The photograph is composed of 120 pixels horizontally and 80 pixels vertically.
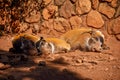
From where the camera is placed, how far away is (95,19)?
8266mm

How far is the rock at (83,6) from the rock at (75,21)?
0.54 ft

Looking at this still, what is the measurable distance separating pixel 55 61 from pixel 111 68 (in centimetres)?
115

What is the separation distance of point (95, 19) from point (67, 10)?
0.78 metres

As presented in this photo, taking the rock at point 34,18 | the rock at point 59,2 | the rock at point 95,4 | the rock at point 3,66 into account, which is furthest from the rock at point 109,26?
the rock at point 3,66

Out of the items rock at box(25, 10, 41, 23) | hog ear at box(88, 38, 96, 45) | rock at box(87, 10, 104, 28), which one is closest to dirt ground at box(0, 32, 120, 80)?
hog ear at box(88, 38, 96, 45)

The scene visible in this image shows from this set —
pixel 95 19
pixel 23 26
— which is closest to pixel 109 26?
pixel 95 19

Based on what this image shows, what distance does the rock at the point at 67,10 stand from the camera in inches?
325

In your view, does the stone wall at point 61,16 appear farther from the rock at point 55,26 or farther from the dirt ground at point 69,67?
the dirt ground at point 69,67

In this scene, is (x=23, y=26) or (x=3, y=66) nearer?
(x=3, y=66)

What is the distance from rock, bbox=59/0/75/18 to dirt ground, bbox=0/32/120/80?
152 cm

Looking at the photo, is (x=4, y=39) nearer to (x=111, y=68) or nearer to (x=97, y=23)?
(x=97, y=23)

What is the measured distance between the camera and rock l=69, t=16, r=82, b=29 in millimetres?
8316

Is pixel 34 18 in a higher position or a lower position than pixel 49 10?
lower

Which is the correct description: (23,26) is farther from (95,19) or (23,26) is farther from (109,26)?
(109,26)
